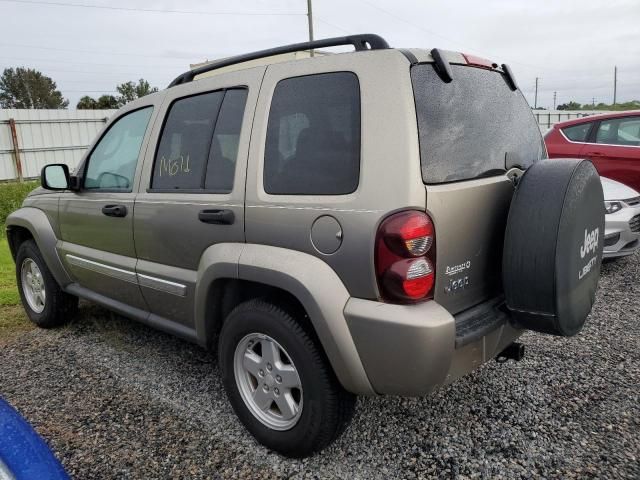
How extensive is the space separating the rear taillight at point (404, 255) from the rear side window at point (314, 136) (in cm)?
26

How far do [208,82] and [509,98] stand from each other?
1676 mm

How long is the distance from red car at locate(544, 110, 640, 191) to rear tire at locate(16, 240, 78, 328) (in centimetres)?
606

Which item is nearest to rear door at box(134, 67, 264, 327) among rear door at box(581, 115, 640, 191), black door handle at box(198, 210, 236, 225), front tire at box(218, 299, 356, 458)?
black door handle at box(198, 210, 236, 225)

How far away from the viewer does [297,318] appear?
7.42 feet

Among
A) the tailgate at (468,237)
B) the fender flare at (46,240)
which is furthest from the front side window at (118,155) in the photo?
the tailgate at (468,237)

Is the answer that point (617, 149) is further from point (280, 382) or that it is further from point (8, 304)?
point (8, 304)

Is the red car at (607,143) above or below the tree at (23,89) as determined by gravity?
below

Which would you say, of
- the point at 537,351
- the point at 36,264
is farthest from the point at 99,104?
the point at 537,351

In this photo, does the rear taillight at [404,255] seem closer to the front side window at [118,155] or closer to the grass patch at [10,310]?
the front side window at [118,155]

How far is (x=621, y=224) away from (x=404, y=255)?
4160 millimetres

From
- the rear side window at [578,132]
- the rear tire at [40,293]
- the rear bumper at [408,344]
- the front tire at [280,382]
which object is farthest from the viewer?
the rear side window at [578,132]

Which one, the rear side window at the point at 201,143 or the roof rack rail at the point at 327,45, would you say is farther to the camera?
the rear side window at the point at 201,143

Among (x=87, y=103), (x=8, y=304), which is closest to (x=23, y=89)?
(x=87, y=103)

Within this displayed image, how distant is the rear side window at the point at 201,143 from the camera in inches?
102
